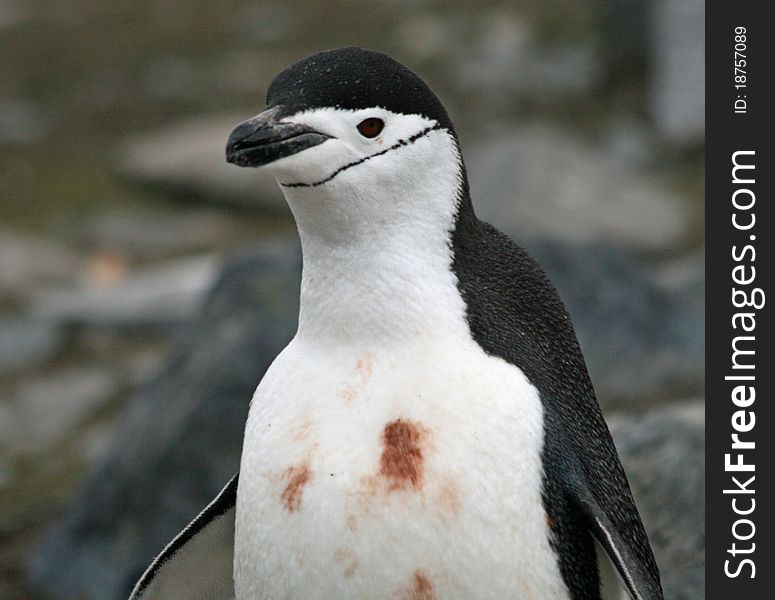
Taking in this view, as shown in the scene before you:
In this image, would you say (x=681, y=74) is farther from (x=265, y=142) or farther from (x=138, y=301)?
(x=265, y=142)

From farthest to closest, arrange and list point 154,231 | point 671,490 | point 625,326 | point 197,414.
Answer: point 154,231 → point 625,326 → point 197,414 → point 671,490

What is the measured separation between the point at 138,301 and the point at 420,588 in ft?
14.2

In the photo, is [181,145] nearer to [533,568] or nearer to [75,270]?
[75,270]

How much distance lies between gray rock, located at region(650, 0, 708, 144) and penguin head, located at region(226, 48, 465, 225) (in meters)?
5.96

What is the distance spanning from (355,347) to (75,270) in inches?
202

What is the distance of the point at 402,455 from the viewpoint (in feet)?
→ 6.72

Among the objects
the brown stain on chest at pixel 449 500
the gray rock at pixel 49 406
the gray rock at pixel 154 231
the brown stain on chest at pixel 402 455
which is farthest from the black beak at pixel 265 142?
the gray rock at pixel 154 231

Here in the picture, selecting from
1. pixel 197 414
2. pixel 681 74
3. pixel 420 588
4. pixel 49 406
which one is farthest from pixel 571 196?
pixel 420 588

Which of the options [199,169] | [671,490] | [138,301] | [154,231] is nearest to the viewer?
[671,490]

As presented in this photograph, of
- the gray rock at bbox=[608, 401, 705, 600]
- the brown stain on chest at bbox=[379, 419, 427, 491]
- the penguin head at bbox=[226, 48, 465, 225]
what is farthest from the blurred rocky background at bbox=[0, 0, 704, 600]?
the penguin head at bbox=[226, 48, 465, 225]

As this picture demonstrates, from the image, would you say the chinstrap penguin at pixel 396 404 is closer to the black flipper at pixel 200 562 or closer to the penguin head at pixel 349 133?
the penguin head at pixel 349 133

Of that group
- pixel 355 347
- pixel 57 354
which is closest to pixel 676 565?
pixel 355 347

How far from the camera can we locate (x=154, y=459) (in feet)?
12.9

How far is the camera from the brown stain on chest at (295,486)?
81.9 inches
